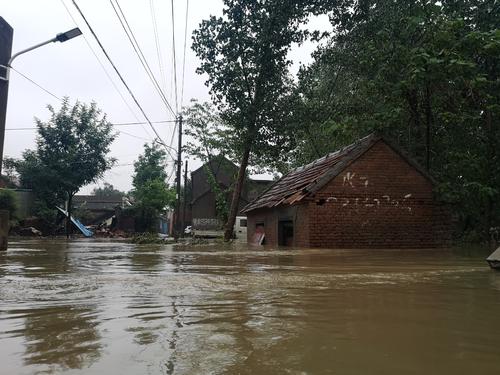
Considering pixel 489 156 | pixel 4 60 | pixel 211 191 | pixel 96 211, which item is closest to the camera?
pixel 4 60

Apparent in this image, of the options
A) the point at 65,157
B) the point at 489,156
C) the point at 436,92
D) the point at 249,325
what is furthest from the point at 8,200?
the point at 249,325

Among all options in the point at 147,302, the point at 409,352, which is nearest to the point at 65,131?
the point at 147,302

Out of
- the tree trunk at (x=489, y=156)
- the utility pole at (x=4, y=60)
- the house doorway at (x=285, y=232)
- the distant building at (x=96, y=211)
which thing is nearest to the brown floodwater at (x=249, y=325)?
the utility pole at (x=4, y=60)

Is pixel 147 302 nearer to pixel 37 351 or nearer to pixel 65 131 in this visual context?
pixel 37 351

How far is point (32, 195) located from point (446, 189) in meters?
29.0

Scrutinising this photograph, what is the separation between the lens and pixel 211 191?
5644 cm

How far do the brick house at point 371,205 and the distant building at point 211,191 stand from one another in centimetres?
3020

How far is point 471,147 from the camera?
17250mm

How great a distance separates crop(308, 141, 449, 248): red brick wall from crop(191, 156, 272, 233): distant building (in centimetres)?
3032

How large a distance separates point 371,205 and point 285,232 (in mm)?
4426

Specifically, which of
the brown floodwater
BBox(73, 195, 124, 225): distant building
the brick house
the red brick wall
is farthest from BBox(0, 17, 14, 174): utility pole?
BBox(73, 195, 124, 225): distant building

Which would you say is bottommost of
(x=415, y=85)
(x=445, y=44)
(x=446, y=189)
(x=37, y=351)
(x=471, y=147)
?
(x=37, y=351)

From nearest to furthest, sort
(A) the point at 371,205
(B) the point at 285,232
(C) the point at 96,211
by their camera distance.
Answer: (A) the point at 371,205 → (B) the point at 285,232 → (C) the point at 96,211

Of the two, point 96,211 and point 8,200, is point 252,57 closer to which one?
point 8,200
